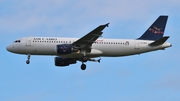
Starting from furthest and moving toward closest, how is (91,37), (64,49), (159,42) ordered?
(159,42)
(91,37)
(64,49)

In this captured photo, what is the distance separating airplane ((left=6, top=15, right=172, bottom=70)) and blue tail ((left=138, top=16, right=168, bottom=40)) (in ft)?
4.15

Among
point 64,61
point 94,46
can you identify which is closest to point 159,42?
point 94,46

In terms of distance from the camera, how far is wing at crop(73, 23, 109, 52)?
213 feet

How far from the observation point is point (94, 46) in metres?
67.2

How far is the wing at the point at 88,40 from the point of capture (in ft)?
213

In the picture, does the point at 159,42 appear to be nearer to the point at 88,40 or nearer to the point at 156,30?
the point at 156,30

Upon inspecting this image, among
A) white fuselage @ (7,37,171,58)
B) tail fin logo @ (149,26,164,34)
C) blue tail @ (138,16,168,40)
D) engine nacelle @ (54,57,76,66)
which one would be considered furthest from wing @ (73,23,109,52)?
tail fin logo @ (149,26,164,34)

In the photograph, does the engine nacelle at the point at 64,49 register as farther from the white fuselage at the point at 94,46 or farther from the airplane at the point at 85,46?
the white fuselage at the point at 94,46

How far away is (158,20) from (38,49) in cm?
1705

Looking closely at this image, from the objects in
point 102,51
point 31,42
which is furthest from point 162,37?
point 31,42

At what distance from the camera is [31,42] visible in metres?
66.4

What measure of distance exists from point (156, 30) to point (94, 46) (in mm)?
9346

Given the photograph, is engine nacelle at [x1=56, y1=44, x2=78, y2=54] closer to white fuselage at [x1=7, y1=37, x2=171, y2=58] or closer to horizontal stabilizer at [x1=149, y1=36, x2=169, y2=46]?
white fuselage at [x1=7, y1=37, x2=171, y2=58]

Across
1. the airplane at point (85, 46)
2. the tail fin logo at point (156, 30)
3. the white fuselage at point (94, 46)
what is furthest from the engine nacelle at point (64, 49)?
the tail fin logo at point (156, 30)
